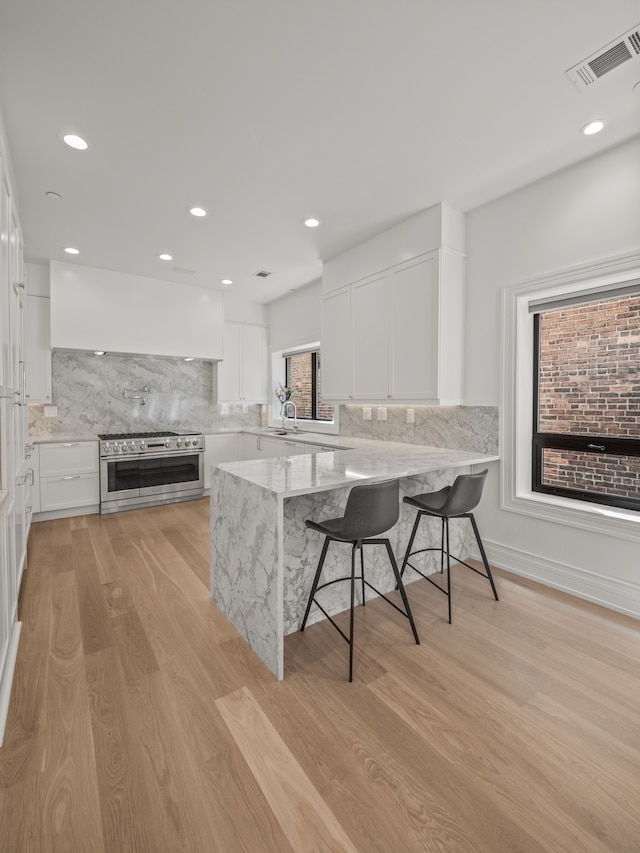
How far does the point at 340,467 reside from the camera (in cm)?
244

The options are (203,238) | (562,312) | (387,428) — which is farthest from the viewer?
(387,428)

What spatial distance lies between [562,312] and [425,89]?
173 centimetres

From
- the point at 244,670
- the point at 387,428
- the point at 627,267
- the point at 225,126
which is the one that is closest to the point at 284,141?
the point at 225,126

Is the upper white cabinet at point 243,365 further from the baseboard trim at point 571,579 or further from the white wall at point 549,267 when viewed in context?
the baseboard trim at point 571,579

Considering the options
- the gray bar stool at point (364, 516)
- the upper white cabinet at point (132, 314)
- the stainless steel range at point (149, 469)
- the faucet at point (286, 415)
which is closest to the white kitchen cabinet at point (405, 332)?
the gray bar stool at point (364, 516)

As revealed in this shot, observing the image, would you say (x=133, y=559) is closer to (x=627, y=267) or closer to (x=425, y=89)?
(x=425, y=89)

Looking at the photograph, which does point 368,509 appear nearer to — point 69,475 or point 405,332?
point 405,332

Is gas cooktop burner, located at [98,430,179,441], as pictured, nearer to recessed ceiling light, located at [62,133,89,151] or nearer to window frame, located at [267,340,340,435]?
window frame, located at [267,340,340,435]

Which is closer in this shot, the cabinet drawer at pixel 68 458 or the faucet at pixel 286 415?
the cabinet drawer at pixel 68 458

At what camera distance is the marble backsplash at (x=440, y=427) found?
10.2 feet

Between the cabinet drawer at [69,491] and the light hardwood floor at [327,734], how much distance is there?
82.2 inches

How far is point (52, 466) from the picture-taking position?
436 centimetres

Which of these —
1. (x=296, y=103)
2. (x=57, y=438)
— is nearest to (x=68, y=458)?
(x=57, y=438)

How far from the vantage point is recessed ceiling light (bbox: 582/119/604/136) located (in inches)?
86.8
